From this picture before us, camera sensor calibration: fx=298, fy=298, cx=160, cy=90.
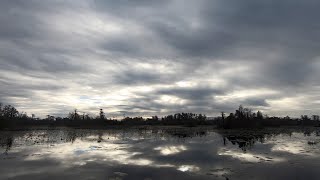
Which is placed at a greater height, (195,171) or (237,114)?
(237,114)

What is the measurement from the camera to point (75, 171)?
21.5 meters

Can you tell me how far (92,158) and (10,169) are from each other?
7589mm

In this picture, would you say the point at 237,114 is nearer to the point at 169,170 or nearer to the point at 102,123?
the point at 102,123

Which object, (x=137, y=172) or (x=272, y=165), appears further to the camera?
(x=272, y=165)

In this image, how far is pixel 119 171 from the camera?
21391mm

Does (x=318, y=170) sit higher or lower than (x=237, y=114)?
lower

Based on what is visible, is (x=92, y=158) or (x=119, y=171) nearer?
(x=119, y=171)

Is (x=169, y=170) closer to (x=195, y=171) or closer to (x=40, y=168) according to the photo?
(x=195, y=171)

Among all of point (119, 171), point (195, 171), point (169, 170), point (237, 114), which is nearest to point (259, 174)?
point (195, 171)

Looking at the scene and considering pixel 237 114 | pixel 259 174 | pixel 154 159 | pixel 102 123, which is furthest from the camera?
pixel 102 123

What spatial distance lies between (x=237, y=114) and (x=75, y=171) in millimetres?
94948

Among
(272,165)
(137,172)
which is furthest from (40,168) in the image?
(272,165)

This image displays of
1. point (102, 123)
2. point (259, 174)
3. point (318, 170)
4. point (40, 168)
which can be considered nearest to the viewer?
point (259, 174)

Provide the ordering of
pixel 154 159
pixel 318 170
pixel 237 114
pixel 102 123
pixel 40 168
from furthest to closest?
pixel 102 123 → pixel 237 114 → pixel 154 159 → pixel 40 168 → pixel 318 170
